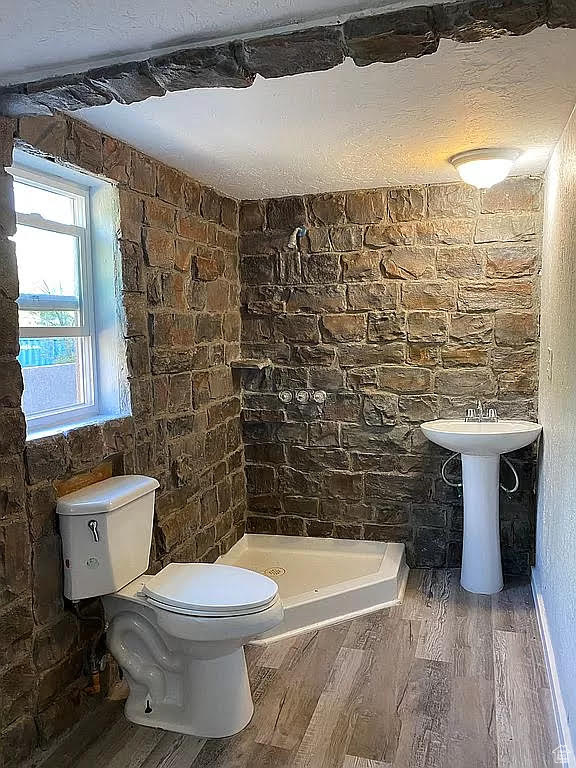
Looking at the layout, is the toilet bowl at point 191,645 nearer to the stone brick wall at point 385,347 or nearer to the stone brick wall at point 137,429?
the stone brick wall at point 137,429

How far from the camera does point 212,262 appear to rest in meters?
3.40

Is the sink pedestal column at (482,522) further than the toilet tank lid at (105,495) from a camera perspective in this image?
Yes

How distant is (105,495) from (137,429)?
47cm

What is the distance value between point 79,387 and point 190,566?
843 millimetres

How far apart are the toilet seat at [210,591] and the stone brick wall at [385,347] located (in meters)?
1.42

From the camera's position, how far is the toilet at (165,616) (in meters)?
2.16

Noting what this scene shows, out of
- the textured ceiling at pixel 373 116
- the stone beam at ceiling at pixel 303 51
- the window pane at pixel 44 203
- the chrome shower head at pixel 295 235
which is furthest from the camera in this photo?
the chrome shower head at pixel 295 235

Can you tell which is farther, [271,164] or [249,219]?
[249,219]

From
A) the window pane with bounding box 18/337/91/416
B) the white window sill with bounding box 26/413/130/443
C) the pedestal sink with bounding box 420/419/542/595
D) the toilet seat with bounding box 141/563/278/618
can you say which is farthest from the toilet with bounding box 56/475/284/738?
the pedestal sink with bounding box 420/419/542/595

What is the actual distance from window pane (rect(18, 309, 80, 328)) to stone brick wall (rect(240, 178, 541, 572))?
56.2 inches

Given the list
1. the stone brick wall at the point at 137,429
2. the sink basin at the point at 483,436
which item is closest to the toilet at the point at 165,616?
the stone brick wall at the point at 137,429

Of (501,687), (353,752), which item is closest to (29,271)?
(353,752)

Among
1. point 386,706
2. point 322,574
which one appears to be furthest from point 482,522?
point 386,706

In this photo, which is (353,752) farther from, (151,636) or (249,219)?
(249,219)
